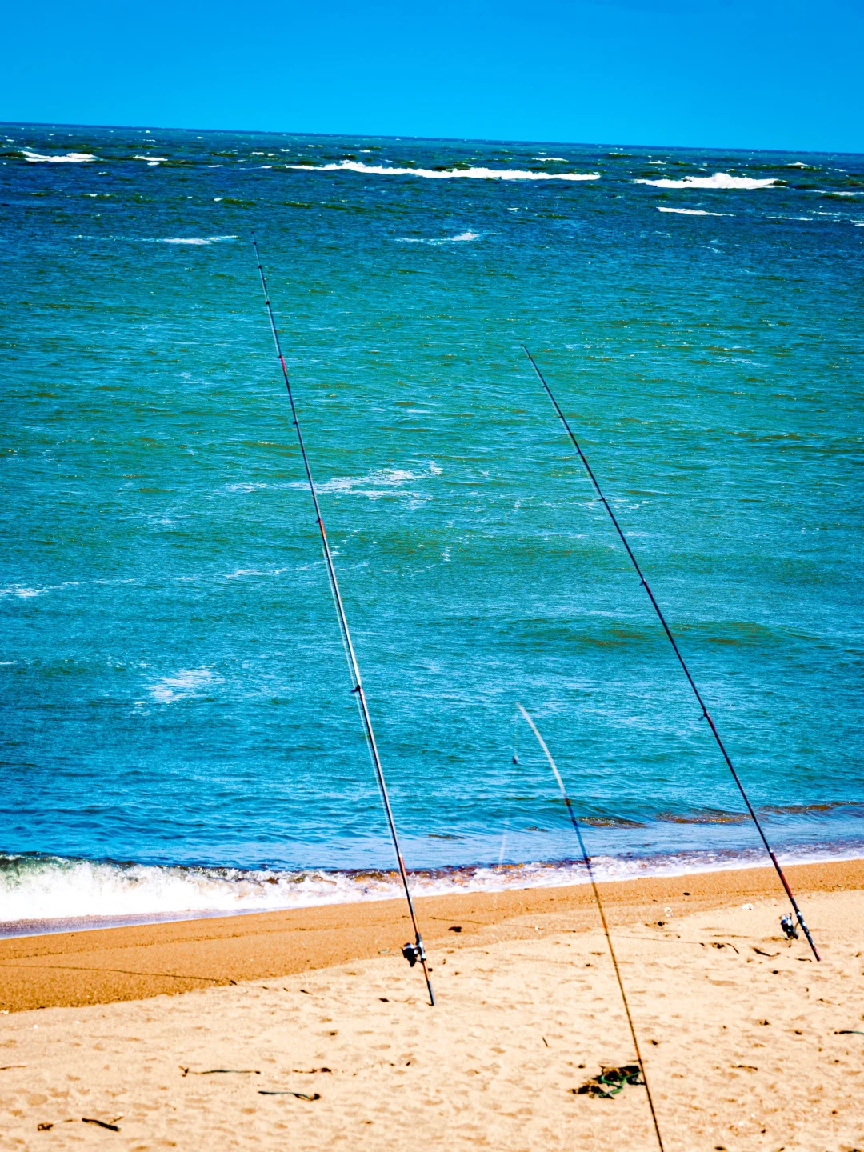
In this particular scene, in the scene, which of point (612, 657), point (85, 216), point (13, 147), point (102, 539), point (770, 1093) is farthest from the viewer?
point (13, 147)

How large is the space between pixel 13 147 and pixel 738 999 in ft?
267

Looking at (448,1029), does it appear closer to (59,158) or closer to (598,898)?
(598,898)

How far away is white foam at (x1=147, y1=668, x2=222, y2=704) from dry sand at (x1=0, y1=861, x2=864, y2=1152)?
376cm

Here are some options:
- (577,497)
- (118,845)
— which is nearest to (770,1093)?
(118,845)

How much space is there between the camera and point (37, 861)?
807 centimetres

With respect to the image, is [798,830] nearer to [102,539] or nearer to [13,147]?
[102,539]

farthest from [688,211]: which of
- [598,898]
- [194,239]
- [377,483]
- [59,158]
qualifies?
[598,898]

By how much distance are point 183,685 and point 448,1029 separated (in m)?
6.09

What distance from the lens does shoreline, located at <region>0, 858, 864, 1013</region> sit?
646 centimetres

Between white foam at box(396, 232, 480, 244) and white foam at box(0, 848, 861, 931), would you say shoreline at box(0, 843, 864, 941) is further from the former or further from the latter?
white foam at box(396, 232, 480, 244)

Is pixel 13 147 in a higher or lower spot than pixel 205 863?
higher

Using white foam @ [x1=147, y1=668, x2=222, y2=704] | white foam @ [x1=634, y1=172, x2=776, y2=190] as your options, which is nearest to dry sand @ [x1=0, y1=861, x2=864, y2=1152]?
white foam @ [x1=147, y1=668, x2=222, y2=704]

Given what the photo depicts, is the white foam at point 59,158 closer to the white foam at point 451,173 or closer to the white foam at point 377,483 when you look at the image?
the white foam at point 451,173

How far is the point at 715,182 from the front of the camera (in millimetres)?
79750
